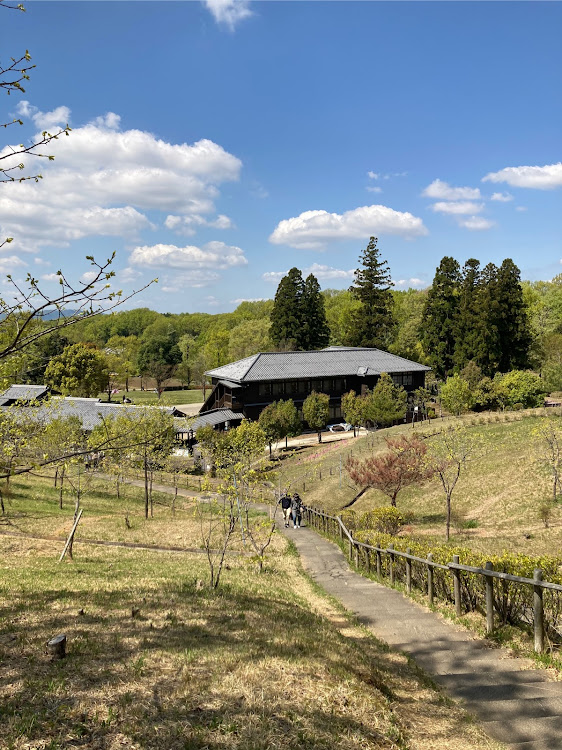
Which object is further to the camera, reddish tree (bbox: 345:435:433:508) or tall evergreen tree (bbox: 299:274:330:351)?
tall evergreen tree (bbox: 299:274:330:351)

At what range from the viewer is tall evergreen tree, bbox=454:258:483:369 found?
54562mm

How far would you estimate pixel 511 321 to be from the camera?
180 feet

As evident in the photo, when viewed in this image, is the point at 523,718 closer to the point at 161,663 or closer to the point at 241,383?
the point at 161,663

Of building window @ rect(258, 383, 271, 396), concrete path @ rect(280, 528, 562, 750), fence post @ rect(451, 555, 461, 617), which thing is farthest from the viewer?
building window @ rect(258, 383, 271, 396)

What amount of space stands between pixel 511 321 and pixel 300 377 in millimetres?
23718

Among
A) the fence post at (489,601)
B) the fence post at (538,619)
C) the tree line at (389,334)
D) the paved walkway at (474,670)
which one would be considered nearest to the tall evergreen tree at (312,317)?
the tree line at (389,334)

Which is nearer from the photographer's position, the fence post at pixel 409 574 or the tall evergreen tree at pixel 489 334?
the fence post at pixel 409 574

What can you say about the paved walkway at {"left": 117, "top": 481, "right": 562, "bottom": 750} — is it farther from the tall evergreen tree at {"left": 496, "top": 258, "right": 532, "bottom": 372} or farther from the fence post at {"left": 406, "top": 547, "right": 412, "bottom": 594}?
the tall evergreen tree at {"left": 496, "top": 258, "right": 532, "bottom": 372}

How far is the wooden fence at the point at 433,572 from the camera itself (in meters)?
7.61

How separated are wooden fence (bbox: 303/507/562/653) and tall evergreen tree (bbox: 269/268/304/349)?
5133cm

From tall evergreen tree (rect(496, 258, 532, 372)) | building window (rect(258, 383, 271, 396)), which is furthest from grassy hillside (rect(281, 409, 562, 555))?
tall evergreen tree (rect(496, 258, 532, 372))

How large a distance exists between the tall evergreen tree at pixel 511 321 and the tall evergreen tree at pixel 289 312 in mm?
26479

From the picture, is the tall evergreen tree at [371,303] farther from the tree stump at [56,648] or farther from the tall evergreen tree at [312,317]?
the tree stump at [56,648]

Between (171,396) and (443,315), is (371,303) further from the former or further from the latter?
(171,396)
